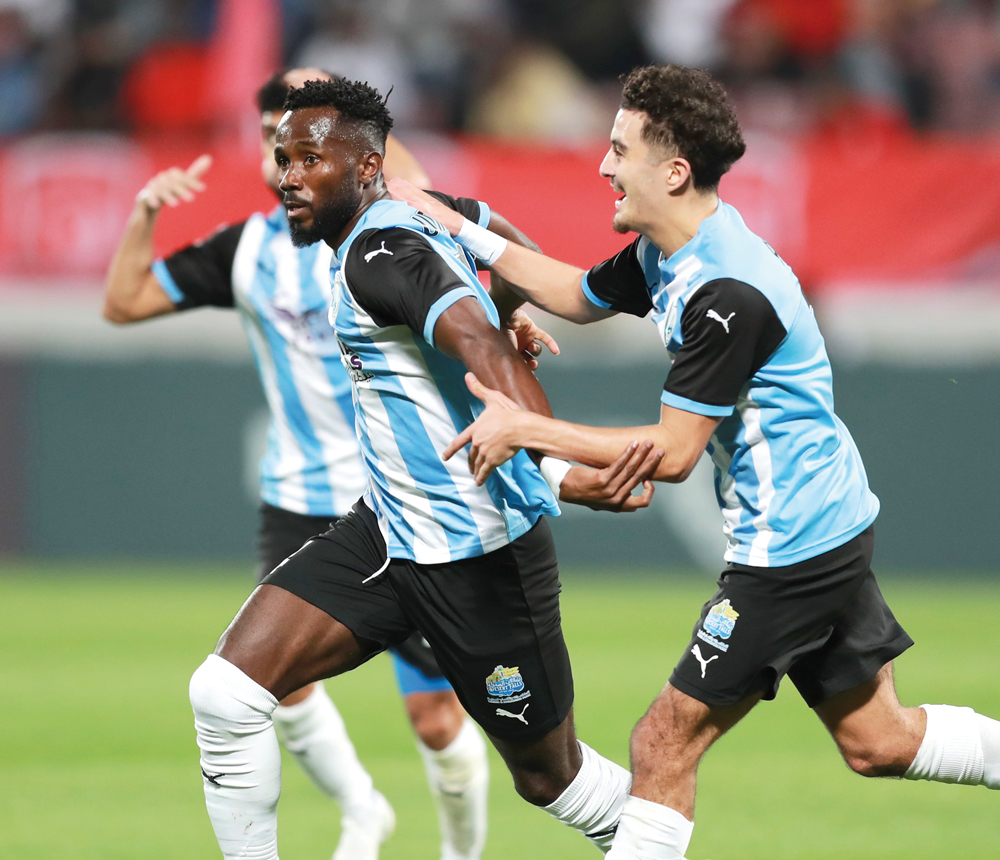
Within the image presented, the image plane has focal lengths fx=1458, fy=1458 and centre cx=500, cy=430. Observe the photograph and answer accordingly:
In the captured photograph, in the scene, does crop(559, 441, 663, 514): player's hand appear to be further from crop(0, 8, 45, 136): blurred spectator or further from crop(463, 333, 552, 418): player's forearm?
crop(0, 8, 45, 136): blurred spectator

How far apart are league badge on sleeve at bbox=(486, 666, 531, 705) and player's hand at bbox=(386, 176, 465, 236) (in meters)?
1.30

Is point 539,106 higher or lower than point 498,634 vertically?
higher

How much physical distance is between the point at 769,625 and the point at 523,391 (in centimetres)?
96

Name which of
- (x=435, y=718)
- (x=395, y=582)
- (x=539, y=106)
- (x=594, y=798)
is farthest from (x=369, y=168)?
(x=539, y=106)

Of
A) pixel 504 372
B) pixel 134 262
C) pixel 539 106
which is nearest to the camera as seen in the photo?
pixel 504 372

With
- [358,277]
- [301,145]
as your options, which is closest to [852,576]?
[358,277]

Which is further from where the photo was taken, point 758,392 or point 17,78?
point 17,78

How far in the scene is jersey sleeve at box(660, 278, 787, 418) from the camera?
3586 mm

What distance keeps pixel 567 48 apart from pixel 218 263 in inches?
362

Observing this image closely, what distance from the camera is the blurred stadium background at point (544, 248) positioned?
1155 centimetres

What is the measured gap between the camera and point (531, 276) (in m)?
4.36

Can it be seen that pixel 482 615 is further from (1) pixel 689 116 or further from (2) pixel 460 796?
(1) pixel 689 116

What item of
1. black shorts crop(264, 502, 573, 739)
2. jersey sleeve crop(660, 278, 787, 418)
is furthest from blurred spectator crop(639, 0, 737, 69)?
jersey sleeve crop(660, 278, 787, 418)

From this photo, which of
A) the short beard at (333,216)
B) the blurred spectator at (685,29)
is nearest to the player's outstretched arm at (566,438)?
the short beard at (333,216)
